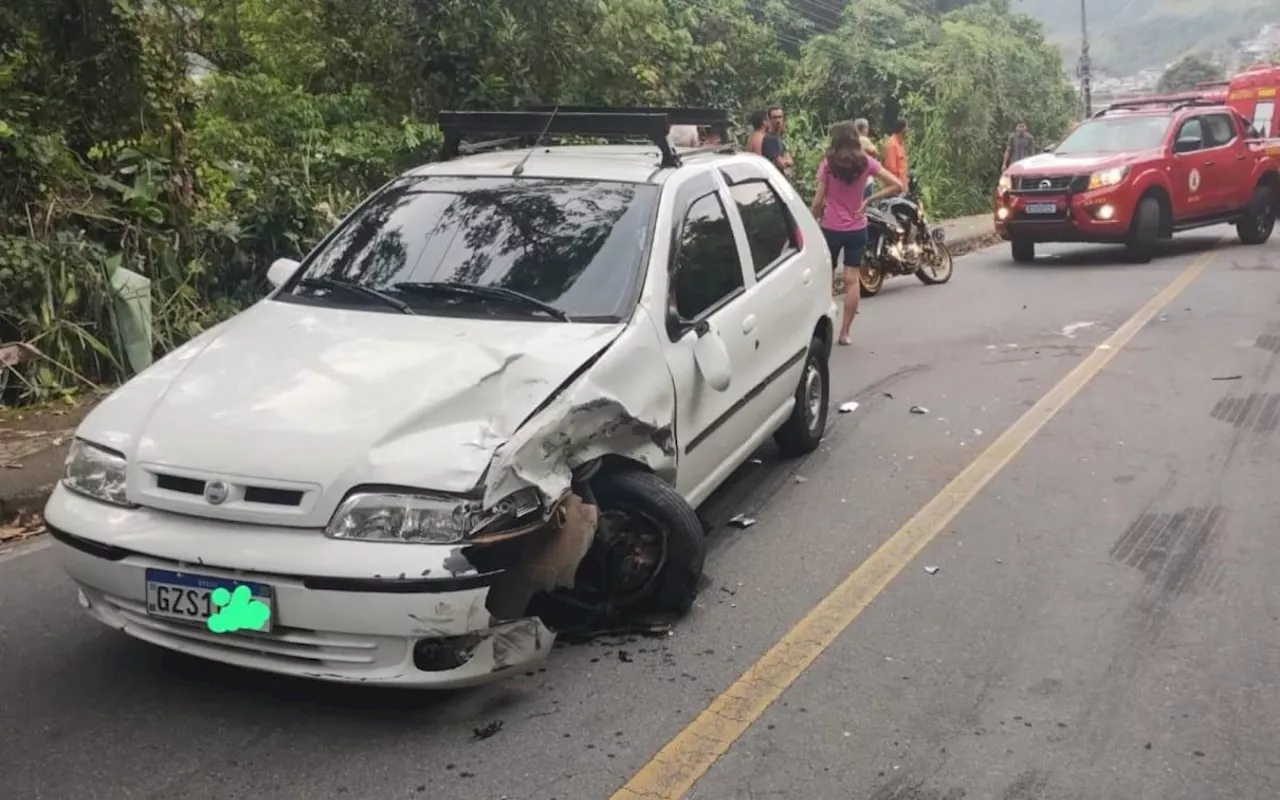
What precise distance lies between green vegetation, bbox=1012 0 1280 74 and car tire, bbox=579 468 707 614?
98.0 m

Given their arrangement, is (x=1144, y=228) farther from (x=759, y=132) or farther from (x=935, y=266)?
(x=759, y=132)

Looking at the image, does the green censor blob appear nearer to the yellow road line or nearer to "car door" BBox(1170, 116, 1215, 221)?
the yellow road line

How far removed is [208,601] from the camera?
3.49m

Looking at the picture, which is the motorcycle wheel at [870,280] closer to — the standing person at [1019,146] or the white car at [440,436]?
the white car at [440,436]

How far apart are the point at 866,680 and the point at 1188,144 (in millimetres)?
13531

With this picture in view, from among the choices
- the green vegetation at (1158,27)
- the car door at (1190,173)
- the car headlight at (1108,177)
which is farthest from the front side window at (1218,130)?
the green vegetation at (1158,27)

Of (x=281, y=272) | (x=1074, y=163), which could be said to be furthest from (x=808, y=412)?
(x=1074, y=163)

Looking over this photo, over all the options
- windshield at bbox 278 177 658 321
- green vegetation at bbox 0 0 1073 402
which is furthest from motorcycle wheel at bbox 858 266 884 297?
windshield at bbox 278 177 658 321

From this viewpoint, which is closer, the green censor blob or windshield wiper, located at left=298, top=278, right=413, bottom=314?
the green censor blob

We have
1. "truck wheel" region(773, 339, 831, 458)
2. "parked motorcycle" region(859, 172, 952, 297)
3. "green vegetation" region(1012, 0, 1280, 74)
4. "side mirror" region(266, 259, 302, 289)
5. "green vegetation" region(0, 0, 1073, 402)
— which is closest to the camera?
"side mirror" region(266, 259, 302, 289)

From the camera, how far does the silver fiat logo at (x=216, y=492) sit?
3.50 m

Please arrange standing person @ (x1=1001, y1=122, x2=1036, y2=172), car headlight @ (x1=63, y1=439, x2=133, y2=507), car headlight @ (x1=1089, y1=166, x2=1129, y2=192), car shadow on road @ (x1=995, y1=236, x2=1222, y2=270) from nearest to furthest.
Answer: car headlight @ (x1=63, y1=439, x2=133, y2=507) < car headlight @ (x1=1089, y1=166, x2=1129, y2=192) < car shadow on road @ (x1=995, y1=236, x2=1222, y2=270) < standing person @ (x1=1001, y1=122, x2=1036, y2=172)

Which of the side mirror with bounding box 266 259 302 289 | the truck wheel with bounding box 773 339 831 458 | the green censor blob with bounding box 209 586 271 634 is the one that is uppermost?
the side mirror with bounding box 266 259 302 289

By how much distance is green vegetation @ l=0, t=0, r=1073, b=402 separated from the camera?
820 centimetres
